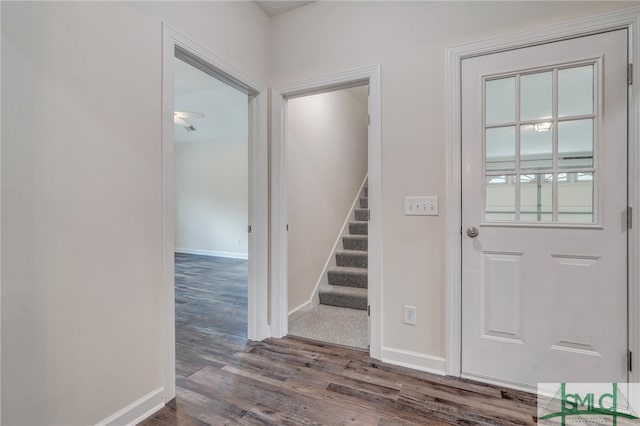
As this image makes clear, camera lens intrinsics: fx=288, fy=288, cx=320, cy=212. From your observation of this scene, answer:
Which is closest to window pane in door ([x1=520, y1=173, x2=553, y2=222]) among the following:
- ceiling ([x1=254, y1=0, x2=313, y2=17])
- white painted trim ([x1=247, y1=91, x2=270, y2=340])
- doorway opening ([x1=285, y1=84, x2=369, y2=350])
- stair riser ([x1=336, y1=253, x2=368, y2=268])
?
doorway opening ([x1=285, y1=84, x2=369, y2=350])

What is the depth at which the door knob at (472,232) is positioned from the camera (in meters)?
1.90

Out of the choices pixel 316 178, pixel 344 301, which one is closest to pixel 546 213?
pixel 344 301

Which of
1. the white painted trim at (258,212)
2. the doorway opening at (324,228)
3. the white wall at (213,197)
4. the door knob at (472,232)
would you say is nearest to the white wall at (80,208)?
the white painted trim at (258,212)

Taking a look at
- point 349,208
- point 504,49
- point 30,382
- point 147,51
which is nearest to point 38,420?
point 30,382

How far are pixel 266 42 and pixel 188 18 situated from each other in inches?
33.7

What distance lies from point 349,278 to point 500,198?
2.00 metres

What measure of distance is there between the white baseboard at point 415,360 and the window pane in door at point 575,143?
1.49 metres

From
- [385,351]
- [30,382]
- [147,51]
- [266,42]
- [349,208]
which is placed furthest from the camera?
[349,208]

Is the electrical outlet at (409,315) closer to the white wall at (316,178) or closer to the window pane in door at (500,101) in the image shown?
the white wall at (316,178)

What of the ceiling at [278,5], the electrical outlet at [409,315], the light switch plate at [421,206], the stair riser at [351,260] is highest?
the ceiling at [278,5]

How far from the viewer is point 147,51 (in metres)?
1.56

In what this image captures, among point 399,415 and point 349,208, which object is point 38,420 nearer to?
point 399,415

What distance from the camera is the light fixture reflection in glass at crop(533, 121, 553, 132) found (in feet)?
5.79

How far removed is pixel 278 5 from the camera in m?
2.41
